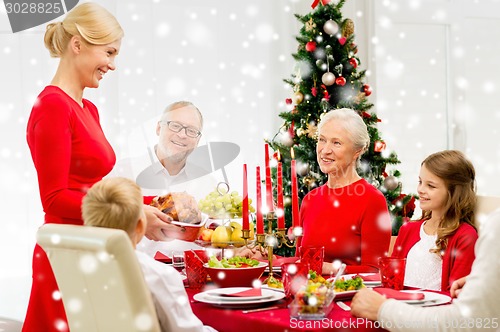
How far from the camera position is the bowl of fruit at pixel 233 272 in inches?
84.7

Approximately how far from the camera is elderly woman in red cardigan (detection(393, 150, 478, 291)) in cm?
237

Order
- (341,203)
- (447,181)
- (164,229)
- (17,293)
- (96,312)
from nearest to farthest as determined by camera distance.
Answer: (96,312) < (164,229) < (447,181) < (341,203) < (17,293)

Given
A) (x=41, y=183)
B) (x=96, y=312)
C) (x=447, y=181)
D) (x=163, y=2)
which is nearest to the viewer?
(x=96, y=312)

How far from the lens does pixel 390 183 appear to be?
4.25 meters

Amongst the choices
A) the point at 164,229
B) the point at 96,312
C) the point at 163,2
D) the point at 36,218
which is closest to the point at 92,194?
the point at 96,312

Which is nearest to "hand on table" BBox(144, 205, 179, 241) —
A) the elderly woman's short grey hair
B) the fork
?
the fork

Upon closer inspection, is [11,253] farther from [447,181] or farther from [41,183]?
[447,181]

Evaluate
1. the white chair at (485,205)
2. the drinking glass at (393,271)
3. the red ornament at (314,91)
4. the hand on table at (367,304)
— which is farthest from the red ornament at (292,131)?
the hand on table at (367,304)

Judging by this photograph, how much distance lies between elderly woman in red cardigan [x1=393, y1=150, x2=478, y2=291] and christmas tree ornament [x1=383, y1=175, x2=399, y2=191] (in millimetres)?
1603

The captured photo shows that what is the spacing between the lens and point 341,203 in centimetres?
286

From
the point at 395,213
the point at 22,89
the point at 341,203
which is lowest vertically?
the point at 395,213

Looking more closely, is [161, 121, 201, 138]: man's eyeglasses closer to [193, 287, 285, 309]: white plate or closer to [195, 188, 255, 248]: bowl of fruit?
[195, 188, 255, 248]: bowl of fruit

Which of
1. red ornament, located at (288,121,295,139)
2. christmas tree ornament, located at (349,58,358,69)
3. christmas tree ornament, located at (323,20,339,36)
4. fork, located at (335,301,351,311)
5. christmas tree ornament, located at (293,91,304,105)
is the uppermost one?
christmas tree ornament, located at (323,20,339,36)

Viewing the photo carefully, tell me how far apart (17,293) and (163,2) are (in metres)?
2.10
